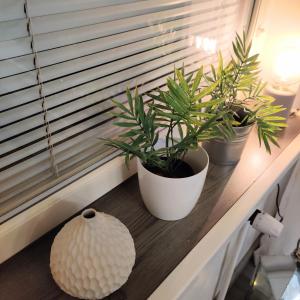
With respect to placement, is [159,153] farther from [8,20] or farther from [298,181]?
[298,181]

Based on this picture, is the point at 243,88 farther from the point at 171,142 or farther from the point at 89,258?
the point at 89,258

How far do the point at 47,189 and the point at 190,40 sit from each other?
62cm

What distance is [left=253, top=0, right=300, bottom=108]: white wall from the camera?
3.77 ft

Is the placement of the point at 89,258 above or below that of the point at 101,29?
below

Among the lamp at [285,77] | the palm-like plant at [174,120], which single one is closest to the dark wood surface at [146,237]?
the palm-like plant at [174,120]

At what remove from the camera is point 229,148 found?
3.10 feet

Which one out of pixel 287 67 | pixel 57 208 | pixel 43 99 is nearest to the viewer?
pixel 43 99

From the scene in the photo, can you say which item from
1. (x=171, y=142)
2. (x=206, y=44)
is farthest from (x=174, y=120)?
(x=206, y=44)

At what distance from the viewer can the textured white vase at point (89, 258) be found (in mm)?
547

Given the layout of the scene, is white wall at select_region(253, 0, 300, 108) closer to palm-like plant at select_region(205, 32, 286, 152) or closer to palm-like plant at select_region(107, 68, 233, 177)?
palm-like plant at select_region(205, 32, 286, 152)

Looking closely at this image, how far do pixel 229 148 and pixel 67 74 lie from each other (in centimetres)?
54

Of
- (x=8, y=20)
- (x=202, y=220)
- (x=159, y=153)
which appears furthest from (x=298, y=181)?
(x=8, y=20)

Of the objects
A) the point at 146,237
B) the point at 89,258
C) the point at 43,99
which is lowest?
the point at 146,237

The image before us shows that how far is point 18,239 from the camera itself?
68cm
